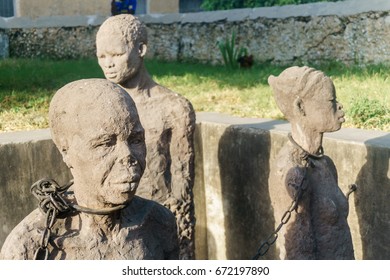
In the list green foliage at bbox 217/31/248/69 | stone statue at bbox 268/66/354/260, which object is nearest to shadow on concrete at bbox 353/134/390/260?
stone statue at bbox 268/66/354/260

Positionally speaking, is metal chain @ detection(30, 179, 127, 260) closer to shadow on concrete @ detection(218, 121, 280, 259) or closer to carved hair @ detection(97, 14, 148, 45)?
carved hair @ detection(97, 14, 148, 45)

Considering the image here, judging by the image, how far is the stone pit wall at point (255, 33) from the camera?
11055mm

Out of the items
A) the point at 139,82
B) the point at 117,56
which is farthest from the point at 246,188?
the point at 117,56

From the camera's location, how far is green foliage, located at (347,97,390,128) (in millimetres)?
6792

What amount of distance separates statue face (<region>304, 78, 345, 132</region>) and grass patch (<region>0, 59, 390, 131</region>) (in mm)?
2174

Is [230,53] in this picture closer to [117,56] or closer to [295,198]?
[117,56]

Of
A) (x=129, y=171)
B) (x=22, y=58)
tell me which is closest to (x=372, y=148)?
(x=129, y=171)

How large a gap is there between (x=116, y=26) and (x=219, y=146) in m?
1.95

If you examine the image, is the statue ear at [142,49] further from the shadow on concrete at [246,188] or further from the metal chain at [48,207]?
the metal chain at [48,207]

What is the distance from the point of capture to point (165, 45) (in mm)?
14453

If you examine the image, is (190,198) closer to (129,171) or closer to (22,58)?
(129,171)

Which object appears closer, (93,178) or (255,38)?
(93,178)

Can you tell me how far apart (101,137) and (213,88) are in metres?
6.87

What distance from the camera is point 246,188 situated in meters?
6.79
